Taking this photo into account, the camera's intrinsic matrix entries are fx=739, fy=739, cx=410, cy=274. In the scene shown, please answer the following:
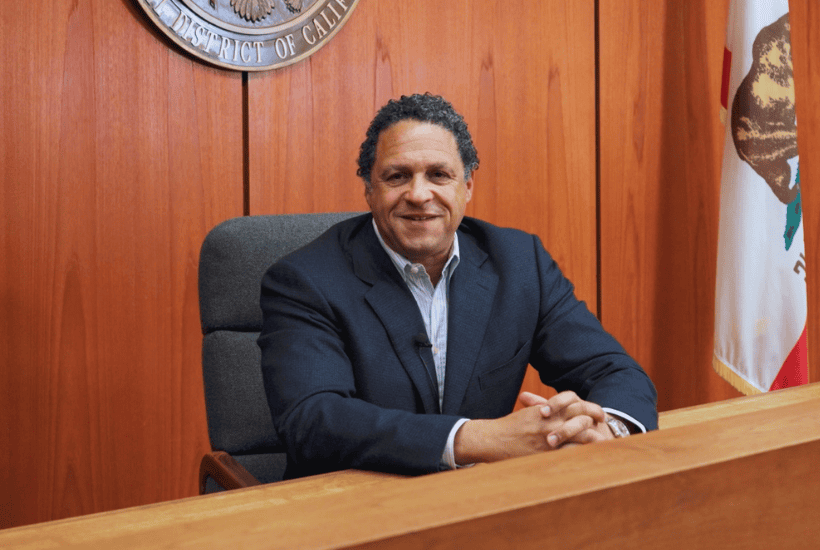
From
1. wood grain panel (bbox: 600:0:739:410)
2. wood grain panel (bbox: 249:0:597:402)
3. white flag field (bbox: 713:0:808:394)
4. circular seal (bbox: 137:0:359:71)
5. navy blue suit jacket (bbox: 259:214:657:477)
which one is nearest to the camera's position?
navy blue suit jacket (bbox: 259:214:657:477)

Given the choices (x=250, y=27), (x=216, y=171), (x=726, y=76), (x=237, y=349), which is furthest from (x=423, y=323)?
(x=726, y=76)

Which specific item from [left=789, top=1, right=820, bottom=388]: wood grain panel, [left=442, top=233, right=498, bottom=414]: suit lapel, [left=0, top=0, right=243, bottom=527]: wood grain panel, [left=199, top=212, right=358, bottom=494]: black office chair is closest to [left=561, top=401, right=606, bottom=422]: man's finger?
[left=442, top=233, right=498, bottom=414]: suit lapel

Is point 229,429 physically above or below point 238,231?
below

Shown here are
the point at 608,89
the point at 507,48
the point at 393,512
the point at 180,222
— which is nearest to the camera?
the point at 393,512

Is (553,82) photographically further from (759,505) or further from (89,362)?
(759,505)

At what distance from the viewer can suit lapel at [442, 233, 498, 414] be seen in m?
1.53

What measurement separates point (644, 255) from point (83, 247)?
2.22 meters

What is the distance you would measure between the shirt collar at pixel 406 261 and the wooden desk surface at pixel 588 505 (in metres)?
1.00

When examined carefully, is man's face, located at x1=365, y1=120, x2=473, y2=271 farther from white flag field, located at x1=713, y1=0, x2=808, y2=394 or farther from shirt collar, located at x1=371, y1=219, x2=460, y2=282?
white flag field, located at x1=713, y1=0, x2=808, y2=394

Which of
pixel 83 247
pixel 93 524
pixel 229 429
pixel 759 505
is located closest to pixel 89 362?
pixel 83 247

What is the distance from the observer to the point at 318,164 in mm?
2559

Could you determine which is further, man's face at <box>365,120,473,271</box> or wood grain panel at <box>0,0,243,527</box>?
wood grain panel at <box>0,0,243,527</box>

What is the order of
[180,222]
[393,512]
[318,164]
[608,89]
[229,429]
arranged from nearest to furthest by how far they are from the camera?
A: [393,512]
[229,429]
[180,222]
[318,164]
[608,89]

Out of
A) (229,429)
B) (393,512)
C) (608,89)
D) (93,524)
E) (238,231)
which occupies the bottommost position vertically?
(229,429)
